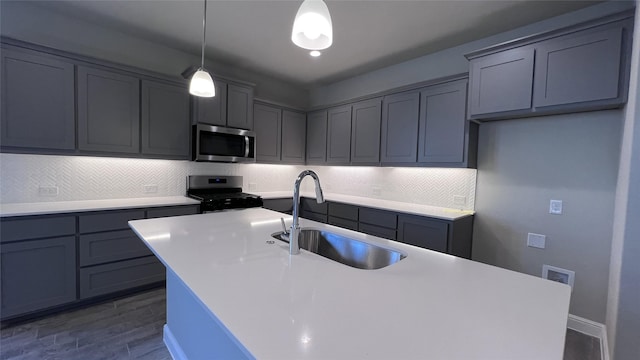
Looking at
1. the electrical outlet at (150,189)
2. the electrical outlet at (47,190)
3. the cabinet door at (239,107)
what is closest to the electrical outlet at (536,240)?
the cabinet door at (239,107)

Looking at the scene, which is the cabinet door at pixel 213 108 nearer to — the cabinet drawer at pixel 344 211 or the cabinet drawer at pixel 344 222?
the cabinet drawer at pixel 344 211

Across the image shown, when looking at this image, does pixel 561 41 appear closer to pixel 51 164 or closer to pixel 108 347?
pixel 108 347

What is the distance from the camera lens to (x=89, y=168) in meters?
2.83

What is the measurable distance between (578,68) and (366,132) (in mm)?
2081

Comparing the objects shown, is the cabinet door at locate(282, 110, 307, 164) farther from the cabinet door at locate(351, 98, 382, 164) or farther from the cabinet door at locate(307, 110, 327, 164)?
the cabinet door at locate(351, 98, 382, 164)

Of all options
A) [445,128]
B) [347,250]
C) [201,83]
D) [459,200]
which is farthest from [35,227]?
[459,200]

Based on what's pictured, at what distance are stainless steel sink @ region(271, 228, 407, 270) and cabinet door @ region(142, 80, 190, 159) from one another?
7.09 feet

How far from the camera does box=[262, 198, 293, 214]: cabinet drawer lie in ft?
12.4

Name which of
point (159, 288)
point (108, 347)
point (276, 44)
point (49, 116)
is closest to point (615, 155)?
point (276, 44)

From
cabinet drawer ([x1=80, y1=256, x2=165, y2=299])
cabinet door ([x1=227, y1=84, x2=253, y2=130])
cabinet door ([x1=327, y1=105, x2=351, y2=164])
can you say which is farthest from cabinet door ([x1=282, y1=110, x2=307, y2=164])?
cabinet drawer ([x1=80, y1=256, x2=165, y2=299])

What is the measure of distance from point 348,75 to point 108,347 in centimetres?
408

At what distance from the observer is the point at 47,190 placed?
2.62 metres

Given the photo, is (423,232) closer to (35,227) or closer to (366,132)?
(366,132)

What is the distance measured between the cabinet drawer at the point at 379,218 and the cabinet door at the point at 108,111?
2.64 meters
